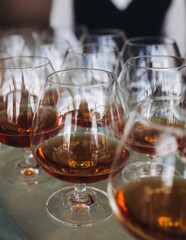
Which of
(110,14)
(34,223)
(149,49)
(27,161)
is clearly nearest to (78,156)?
(34,223)

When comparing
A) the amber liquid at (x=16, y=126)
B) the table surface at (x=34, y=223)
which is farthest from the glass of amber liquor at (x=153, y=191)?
the amber liquid at (x=16, y=126)

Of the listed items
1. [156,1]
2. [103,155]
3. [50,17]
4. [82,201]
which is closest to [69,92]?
[103,155]

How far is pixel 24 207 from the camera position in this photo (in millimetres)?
677

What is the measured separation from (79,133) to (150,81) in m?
0.20

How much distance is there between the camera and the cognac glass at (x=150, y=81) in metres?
0.70

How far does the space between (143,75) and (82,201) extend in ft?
0.97

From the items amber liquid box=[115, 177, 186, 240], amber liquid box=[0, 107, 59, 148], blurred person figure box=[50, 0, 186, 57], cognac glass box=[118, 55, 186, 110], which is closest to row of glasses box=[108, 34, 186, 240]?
amber liquid box=[115, 177, 186, 240]

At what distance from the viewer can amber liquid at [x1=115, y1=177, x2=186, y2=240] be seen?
450mm

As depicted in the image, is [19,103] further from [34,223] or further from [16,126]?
[34,223]

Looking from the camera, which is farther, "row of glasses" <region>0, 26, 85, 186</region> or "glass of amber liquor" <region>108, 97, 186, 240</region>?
"row of glasses" <region>0, 26, 85, 186</region>

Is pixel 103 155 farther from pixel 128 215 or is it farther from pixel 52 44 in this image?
pixel 52 44

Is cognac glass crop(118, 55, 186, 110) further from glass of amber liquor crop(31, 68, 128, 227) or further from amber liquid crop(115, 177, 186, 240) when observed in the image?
amber liquid crop(115, 177, 186, 240)

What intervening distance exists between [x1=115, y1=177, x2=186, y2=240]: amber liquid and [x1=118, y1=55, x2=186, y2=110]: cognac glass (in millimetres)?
263

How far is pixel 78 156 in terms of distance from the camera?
0.63 metres
